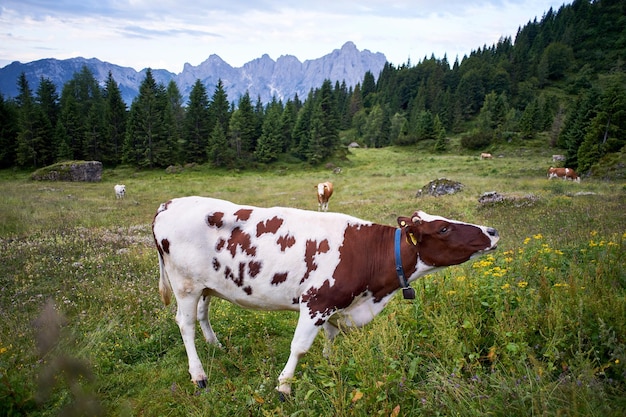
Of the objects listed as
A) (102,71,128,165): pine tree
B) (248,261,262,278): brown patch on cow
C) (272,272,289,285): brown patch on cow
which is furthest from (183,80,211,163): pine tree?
(272,272,289,285): brown patch on cow

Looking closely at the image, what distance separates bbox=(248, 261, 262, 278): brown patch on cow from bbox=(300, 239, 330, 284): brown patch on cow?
0.57 m

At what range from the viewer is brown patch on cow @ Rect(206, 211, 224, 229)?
14.9 feet

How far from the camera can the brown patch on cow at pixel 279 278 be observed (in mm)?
4188

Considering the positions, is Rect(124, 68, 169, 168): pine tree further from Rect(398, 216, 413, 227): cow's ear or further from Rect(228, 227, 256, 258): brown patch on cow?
Rect(398, 216, 413, 227): cow's ear

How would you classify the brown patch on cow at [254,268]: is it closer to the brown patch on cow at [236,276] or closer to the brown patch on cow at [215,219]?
the brown patch on cow at [236,276]

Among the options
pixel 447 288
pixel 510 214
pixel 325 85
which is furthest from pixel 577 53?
pixel 447 288

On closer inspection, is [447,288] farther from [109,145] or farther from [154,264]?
[109,145]

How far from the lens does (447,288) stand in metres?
5.20

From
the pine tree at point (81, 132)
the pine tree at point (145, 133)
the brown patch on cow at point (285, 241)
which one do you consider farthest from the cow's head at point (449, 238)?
the pine tree at point (81, 132)

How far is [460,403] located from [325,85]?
189 ft

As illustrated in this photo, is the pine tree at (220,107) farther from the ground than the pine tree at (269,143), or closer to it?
farther from the ground

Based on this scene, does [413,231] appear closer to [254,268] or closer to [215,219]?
[254,268]

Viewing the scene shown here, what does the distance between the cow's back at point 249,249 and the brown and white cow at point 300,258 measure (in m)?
0.01

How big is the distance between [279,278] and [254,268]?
13.7 inches
